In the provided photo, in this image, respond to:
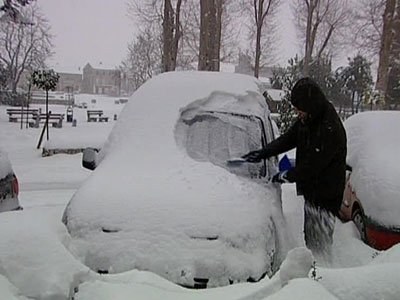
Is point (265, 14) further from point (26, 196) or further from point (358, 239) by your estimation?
point (358, 239)

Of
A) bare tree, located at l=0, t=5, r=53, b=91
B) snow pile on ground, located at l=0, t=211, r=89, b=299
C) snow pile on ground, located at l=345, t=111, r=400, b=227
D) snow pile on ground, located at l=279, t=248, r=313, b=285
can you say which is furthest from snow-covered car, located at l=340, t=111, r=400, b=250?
bare tree, located at l=0, t=5, r=53, b=91

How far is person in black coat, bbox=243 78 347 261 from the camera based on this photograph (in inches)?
162

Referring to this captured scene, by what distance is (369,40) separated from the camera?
23.8 meters

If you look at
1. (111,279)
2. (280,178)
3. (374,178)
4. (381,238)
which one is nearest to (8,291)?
(111,279)

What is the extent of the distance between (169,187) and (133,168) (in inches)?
18.9

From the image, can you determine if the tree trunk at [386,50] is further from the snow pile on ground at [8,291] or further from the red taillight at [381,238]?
the snow pile on ground at [8,291]

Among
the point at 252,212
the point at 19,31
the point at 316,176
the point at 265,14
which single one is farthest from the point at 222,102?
the point at 19,31

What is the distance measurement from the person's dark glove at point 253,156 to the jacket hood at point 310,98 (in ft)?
1.95

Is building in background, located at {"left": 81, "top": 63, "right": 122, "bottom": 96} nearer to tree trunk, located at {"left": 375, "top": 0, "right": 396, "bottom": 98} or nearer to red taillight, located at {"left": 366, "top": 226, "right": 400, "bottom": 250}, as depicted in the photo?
tree trunk, located at {"left": 375, "top": 0, "right": 396, "bottom": 98}

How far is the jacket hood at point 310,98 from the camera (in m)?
4.13

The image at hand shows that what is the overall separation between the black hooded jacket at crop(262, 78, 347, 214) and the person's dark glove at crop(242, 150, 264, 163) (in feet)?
1.10

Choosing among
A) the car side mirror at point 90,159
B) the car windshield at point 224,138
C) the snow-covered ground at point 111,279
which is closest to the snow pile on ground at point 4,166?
the car side mirror at point 90,159

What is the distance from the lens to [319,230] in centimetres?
448

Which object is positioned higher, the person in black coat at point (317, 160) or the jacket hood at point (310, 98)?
the jacket hood at point (310, 98)
